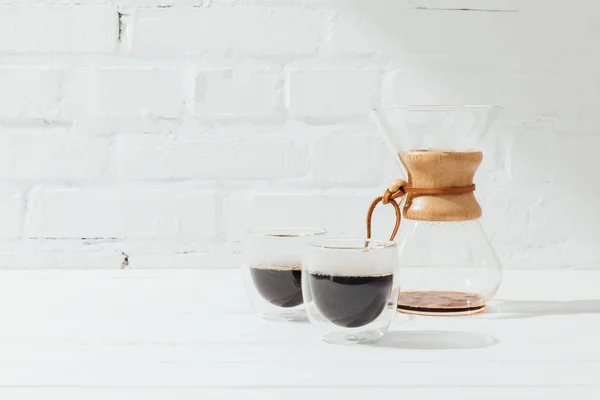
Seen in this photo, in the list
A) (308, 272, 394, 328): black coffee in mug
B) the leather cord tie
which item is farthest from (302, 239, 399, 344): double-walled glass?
the leather cord tie

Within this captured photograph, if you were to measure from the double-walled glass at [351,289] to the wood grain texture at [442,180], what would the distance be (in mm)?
122

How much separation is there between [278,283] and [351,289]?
15cm

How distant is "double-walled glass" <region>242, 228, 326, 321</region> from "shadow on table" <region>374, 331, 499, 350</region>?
136 mm

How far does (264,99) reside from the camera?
4.59 feet

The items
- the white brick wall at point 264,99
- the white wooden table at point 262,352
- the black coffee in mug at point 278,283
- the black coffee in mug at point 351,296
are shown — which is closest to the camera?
the white wooden table at point 262,352

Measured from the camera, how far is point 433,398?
1.97ft

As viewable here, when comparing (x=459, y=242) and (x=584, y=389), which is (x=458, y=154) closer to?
(x=459, y=242)

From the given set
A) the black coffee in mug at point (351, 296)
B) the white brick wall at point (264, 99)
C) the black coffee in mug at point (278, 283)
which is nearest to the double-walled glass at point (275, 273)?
the black coffee in mug at point (278, 283)

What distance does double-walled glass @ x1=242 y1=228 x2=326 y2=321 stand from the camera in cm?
88

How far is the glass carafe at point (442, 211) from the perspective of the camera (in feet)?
2.90

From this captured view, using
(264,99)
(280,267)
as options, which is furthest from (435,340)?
(264,99)

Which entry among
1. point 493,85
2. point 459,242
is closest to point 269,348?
point 459,242

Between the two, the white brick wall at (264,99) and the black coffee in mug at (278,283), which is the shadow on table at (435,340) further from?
the white brick wall at (264,99)

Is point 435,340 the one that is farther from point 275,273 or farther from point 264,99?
point 264,99
